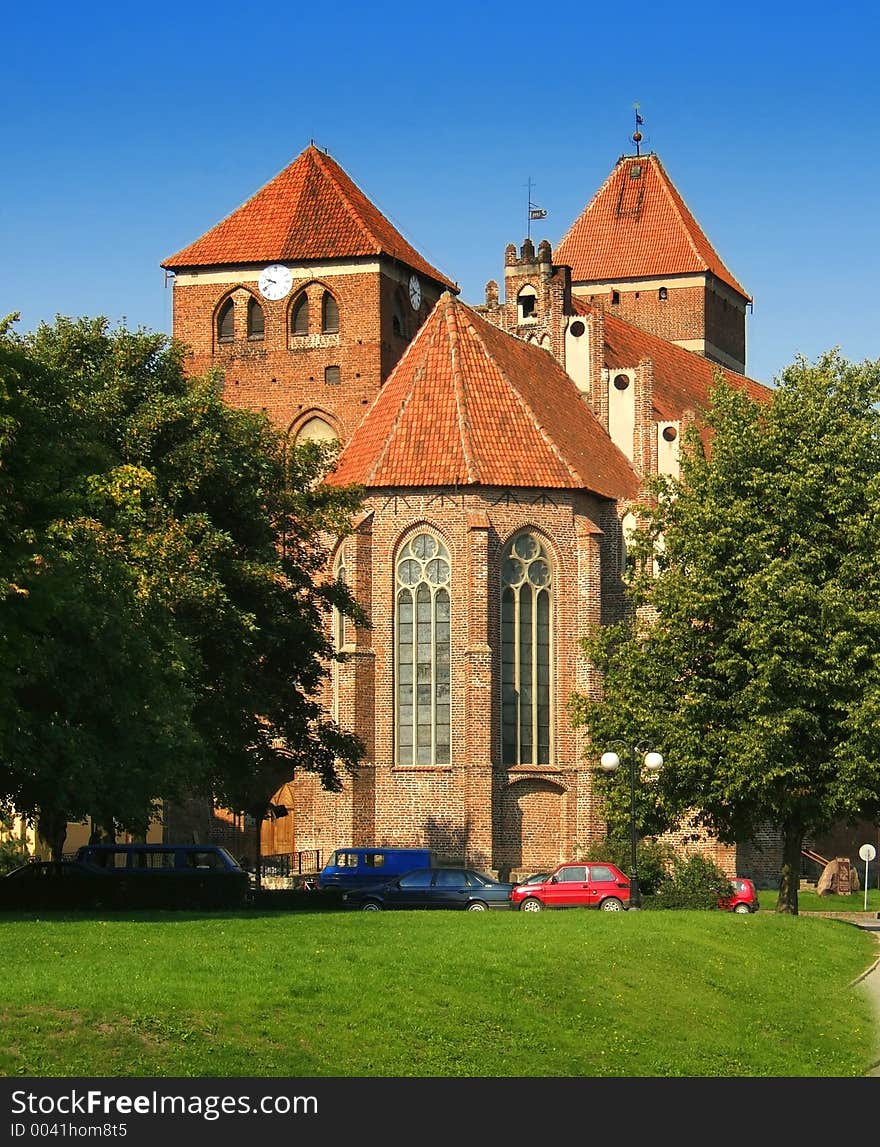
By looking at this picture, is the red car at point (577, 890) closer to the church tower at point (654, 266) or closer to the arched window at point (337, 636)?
the arched window at point (337, 636)

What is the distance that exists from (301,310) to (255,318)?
1628 mm

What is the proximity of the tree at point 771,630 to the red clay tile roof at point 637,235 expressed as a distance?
40673mm

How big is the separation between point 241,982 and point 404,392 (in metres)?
35.3

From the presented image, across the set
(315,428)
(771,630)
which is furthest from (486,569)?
(315,428)

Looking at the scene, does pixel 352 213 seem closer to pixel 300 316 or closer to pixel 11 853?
pixel 300 316

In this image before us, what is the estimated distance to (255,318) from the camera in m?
66.2

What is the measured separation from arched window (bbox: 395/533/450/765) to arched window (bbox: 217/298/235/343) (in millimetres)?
17378

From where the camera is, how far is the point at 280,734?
42.7 m

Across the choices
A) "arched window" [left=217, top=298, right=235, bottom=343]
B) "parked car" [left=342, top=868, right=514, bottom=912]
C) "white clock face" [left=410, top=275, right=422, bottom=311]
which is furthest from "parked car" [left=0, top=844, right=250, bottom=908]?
"white clock face" [left=410, top=275, right=422, bottom=311]

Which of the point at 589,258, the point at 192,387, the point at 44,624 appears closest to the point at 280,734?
the point at 192,387

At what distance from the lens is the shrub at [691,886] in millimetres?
39125

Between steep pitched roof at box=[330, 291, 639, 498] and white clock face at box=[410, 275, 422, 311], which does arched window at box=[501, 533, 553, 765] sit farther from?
white clock face at box=[410, 275, 422, 311]

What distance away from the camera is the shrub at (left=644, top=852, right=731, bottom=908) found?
39125 millimetres

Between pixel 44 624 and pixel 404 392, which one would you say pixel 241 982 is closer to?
pixel 44 624
